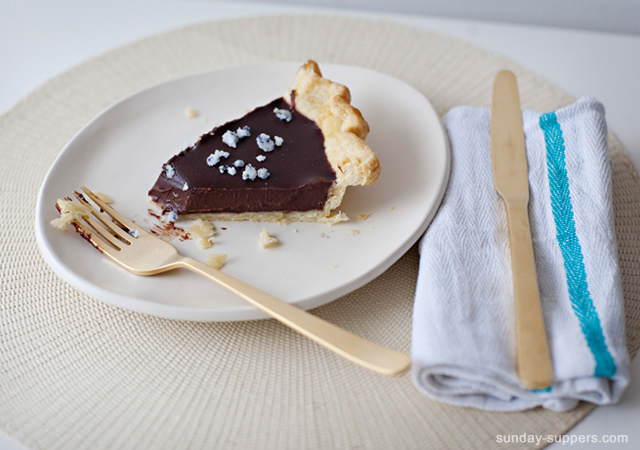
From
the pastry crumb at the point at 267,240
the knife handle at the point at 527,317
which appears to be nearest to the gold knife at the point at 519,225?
the knife handle at the point at 527,317

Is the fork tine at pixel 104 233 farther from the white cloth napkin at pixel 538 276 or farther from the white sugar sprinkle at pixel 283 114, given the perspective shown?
the white cloth napkin at pixel 538 276

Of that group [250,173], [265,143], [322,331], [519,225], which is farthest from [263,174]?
[519,225]

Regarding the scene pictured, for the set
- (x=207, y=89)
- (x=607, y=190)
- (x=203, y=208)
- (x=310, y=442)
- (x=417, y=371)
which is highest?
(x=207, y=89)

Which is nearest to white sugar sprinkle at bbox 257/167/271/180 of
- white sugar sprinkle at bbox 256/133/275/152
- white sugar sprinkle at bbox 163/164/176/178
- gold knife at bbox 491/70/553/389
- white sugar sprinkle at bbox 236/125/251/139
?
white sugar sprinkle at bbox 256/133/275/152

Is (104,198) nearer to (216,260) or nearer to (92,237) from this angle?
(92,237)

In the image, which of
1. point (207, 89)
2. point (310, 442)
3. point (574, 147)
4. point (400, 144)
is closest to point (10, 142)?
point (207, 89)

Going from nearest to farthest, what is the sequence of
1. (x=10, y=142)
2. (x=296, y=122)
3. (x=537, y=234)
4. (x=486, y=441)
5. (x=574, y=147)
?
(x=486, y=441), (x=537, y=234), (x=574, y=147), (x=296, y=122), (x=10, y=142)

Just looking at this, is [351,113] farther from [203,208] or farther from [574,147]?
[574,147]
